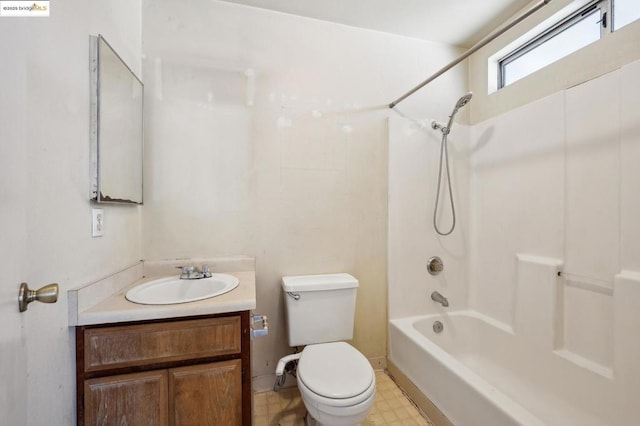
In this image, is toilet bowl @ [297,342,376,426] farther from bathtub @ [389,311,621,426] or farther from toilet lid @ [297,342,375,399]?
bathtub @ [389,311,621,426]

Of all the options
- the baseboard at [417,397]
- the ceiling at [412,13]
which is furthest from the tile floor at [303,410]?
the ceiling at [412,13]

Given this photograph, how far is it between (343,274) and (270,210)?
645mm

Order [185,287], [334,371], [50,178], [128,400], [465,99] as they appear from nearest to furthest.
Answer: [50,178]
[128,400]
[334,371]
[185,287]
[465,99]

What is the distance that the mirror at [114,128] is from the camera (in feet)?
3.59

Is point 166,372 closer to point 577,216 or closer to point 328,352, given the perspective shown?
point 328,352

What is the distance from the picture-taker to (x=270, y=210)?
1719 millimetres

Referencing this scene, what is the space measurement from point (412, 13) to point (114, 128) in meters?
1.88

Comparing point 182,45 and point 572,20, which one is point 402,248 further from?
point 182,45

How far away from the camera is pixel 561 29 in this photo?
5.35ft

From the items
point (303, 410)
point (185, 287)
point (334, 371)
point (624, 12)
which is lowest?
point (303, 410)

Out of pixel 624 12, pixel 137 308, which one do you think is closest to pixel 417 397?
pixel 137 308

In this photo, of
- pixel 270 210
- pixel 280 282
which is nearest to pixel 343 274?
pixel 280 282

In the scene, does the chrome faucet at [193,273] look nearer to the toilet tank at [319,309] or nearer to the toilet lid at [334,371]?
the toilet tank at [319,309]

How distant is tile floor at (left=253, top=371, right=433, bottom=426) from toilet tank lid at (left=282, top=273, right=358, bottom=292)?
28.0 inches
